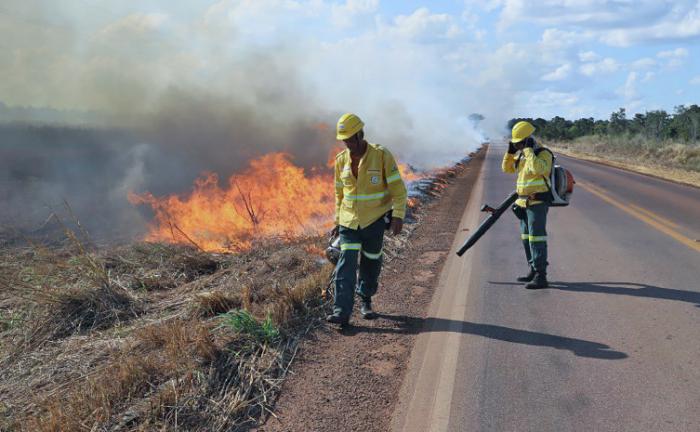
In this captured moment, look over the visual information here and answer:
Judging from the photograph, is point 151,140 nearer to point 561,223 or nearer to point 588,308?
point 561,223

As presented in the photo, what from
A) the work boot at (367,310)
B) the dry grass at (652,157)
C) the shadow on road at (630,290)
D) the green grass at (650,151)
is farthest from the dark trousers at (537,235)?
the green grass at (650,151)

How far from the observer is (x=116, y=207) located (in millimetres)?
14023

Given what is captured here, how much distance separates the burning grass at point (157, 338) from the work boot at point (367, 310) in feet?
1.15

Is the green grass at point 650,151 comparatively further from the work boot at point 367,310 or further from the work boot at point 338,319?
the work boot at point 338,319

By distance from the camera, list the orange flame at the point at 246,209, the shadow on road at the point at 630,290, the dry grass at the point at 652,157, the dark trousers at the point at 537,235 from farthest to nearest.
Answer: the dry grass at the point at 652,157 < the orange flame at the point at 246,209 < the dark trousers at the point at 537,235 < the shadow on road at the point at 630,290

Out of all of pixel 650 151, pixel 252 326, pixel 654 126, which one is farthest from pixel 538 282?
pixel 654 126

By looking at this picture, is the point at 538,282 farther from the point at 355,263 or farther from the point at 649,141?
the point at 649,141

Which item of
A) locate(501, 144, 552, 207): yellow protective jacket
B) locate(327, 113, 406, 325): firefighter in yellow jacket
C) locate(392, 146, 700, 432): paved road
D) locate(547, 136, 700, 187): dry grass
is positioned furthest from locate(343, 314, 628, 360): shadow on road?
locate(547, 136, 700, 187): dry grass

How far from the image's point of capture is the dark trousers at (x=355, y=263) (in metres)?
4.38

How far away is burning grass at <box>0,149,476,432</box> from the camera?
3.08 metres

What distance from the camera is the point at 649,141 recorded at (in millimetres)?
40812

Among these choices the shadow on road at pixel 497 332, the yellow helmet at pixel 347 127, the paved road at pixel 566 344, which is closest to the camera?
the paved road at pixel 566 344

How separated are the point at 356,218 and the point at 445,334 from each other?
46.3 inches

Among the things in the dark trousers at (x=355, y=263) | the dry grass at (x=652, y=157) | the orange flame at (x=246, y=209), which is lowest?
the orange flame at (x=246, y=209)
